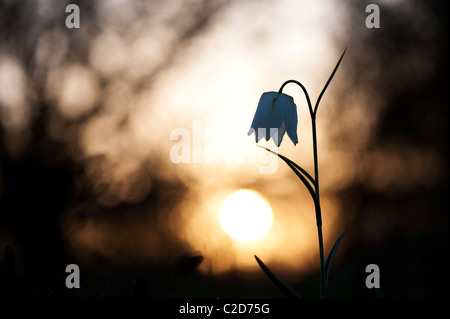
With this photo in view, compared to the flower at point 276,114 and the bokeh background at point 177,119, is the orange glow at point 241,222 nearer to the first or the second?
the flower at point 276,114

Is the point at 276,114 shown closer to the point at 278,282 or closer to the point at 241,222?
the point at 278,282

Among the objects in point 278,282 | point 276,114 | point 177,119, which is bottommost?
point 278,282

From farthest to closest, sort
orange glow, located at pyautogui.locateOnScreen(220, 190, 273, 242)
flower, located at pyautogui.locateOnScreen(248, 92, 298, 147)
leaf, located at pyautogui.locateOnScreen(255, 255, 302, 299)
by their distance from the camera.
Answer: orange glow, located at pyautogui.locateOnScreen(220, 190, 273, 242) → flower, located at pyautogui.locateOnScreen(248, 92, 298, 147) → leaf, located at pyautogui.locateOnScreen(255, 255, 302, 299)

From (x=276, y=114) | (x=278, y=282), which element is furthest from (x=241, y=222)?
(x=278, y=282)

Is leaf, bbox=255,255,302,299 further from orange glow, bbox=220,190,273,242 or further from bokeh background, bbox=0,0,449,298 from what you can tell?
bokeh background, bbox=0,0,449,298

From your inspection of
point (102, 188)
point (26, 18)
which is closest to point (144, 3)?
point (26, 18)

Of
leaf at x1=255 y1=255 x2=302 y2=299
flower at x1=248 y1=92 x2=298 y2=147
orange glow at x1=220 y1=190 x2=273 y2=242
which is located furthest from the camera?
orange glow at x1=220 y1=190 x2=273 y2=242

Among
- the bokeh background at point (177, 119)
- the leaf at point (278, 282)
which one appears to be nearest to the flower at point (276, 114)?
the leaf at point (278, 282)

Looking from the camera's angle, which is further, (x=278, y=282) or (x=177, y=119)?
(x=177, y=119)

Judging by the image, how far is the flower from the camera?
Answer: 1.64m

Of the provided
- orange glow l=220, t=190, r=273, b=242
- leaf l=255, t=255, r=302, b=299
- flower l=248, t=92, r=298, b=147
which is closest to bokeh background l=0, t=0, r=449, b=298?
orange glow l=220, t=190, r=273, b=242

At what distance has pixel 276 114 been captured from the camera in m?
1.66

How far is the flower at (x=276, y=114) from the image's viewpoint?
1644 mm

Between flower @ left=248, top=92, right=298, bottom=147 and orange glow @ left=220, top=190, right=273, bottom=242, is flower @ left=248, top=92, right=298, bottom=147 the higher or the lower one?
the higher one
